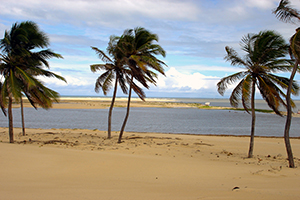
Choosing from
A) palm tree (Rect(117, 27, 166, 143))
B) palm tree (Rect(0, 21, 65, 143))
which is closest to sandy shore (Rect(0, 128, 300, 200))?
palm tree (Rect(0, 21, 65, 143))

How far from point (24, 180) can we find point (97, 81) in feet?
34.6

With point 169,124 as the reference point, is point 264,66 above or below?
above

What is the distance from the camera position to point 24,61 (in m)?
12.1

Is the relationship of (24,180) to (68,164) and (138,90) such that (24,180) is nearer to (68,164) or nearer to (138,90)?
(68,164)

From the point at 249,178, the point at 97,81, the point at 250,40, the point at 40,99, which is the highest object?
the point at 250,40

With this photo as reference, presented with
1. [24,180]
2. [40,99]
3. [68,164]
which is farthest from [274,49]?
[40,99]

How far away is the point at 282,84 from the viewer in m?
10.1

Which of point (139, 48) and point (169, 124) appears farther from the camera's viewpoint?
point (169, 124)

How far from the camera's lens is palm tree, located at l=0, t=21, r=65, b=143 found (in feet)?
36.0

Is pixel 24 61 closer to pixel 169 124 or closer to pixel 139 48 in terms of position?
pixel 139 48

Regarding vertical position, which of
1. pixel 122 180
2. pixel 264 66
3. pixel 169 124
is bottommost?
pixel 169 124

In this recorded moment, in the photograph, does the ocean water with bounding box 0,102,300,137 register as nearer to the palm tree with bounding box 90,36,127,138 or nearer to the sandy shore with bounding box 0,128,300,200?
the palm tree with bounding box 90,36,127,138

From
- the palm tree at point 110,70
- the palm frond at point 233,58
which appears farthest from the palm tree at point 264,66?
the palm tree at point 110,70

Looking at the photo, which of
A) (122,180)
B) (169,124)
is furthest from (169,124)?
(122,180)
